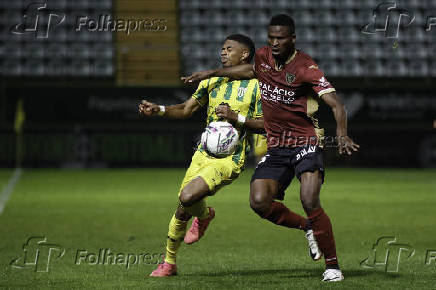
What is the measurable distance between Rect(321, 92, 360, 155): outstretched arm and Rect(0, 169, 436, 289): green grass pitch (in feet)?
3.45

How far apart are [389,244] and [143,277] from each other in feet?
10.6

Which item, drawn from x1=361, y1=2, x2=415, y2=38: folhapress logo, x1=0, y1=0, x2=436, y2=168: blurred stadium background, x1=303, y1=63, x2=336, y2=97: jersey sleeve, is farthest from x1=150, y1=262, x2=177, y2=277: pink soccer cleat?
x1=361, y1=2, x2=415, y2=38: folhapress logo

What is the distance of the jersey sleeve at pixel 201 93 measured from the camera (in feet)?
24.2

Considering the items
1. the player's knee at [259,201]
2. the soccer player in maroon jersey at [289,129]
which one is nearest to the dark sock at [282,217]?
the soccer player in maroon jersey at [289,129]

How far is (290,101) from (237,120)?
0.56 m

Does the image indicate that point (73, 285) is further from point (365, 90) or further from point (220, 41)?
point (220, 41)

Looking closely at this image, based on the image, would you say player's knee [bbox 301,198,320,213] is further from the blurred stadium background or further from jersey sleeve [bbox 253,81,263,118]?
the blurred stadium background

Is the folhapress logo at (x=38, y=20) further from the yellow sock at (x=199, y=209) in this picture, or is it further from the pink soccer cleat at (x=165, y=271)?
the pink soccer cleat at (x=165, y=271)

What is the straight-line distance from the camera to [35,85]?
66.4ft

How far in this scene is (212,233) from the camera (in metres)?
10.0

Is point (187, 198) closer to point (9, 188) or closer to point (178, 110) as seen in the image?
point (178, 110)

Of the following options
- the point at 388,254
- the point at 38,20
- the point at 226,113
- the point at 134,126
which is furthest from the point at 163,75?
the point at 226,113

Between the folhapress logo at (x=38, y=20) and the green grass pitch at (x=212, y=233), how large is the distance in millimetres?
6249

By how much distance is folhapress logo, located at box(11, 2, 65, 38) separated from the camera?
23328mm
